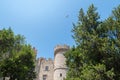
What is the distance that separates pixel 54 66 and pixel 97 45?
1510 inches

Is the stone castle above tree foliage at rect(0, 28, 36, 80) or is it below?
above

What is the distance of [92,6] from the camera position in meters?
32.2

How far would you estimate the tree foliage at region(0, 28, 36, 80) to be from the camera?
36875mm

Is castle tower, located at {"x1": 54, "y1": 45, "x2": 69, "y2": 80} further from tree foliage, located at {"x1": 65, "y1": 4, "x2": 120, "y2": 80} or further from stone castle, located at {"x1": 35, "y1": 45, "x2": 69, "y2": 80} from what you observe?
tree foliage, located at {"x1": 65, "y1": 4, "x2": 120, "y2": 80}

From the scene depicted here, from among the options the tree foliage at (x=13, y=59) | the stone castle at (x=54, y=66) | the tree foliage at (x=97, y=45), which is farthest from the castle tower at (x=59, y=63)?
the tree foliage at (x=97, y=45)

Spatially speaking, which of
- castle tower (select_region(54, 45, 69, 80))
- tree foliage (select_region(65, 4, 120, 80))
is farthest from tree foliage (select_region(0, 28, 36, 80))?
castle tower (select_region(54, 45, 69, 80))

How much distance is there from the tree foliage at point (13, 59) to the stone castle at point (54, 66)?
2418 cm

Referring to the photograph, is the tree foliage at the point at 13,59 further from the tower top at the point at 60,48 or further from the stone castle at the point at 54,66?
the tower top at the point at 60,48

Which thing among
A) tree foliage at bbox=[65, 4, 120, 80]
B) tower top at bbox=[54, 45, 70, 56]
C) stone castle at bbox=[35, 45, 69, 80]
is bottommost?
tree foliage at bbox=[65, 4, 120, 80]

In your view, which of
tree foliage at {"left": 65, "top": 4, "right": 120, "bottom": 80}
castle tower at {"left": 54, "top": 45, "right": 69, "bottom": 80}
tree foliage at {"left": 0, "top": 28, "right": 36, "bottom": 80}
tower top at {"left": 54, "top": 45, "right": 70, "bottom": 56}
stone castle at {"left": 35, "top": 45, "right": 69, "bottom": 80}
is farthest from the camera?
tower top at {"left": 54, "top": 45, "right": 70, "bottom": 56}

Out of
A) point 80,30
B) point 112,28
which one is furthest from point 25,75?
point 112,28

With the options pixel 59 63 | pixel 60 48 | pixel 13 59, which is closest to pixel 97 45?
pixel 13 59

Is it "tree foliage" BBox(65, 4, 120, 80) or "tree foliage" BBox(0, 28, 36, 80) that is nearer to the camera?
"tree foliage" BBox(65, 4, 120, 80)

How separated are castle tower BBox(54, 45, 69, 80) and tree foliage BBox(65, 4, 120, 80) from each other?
101ft
